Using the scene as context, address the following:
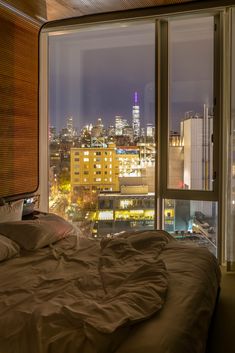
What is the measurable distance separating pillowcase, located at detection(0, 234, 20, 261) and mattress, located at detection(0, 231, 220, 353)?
0.20 ft

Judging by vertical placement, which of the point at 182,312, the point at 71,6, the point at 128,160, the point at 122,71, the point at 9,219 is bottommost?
the point at 182,312

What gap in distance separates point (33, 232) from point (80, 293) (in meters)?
1.08

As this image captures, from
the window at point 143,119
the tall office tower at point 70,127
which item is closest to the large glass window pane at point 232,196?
the window at point 143,119

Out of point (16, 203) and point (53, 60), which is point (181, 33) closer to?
point (53, 60)

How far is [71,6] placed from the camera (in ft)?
12.4

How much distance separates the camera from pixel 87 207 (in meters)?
4.68

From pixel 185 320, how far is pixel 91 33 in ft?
12.5

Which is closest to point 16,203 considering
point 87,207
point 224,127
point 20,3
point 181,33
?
point 87,207

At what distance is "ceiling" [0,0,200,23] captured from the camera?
3648mm

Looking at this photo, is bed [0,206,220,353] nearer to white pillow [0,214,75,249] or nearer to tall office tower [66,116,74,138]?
white pillow [0,214,75,249]

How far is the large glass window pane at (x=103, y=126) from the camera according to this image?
441 cm

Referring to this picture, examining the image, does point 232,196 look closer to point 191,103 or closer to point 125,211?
point 191,103

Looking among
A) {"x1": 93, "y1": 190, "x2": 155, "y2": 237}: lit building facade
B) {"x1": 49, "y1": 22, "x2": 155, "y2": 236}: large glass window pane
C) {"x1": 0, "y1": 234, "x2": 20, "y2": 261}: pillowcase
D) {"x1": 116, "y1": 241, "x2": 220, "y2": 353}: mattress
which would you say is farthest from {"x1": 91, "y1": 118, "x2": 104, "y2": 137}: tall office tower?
{"x1": 116, "y1": 241, "x2": 220, "y2": 353}: mattress

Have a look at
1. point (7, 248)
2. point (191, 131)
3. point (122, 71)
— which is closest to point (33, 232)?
point (7, 248)
